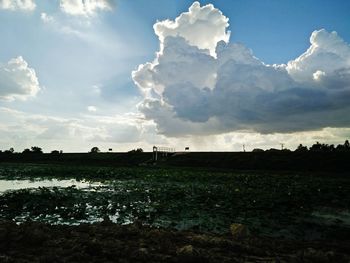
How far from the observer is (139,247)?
396 inches

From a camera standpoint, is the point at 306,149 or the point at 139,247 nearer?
the point at 139,247

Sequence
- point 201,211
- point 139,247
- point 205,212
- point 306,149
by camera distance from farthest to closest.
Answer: point 306,149 < point 201,211 < point 205,212 < point 139,247

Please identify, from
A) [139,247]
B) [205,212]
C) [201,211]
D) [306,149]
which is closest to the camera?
[139,247]

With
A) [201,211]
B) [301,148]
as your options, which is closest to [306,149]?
[301,148]

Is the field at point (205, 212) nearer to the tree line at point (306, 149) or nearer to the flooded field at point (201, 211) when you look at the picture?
the flooded field at point (201, 211)

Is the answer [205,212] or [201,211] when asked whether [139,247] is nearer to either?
[205,212]

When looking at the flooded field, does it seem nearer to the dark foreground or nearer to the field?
the field

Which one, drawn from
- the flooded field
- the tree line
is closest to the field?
the flooded field

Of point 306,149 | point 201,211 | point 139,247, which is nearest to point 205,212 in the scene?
point 201,211

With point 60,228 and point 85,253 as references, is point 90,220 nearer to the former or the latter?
point 60,228

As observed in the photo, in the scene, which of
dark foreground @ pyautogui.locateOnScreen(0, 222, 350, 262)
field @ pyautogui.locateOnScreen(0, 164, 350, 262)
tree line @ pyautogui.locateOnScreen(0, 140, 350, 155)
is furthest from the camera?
tree line @ pyautogui.locateOnScreen(0, 140, 350, 155)

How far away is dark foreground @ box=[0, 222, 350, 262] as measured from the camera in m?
9.08

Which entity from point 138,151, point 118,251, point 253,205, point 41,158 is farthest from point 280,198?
point 41,158

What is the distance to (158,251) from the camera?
383 inches
